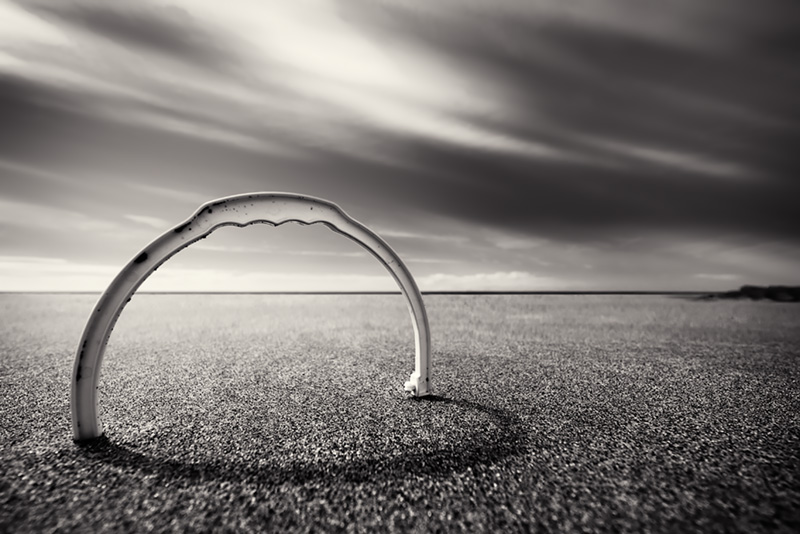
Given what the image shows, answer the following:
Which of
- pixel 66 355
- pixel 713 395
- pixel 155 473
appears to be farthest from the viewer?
pixel 66 355

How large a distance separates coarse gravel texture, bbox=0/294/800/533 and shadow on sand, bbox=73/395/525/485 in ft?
0.05

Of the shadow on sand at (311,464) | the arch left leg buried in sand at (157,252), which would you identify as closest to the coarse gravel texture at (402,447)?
the shadow on sand at (311,464)

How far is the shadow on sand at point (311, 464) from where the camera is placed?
274cm

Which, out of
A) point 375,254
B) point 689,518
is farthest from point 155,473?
point 689,518

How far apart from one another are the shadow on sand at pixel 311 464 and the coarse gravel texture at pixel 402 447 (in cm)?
2

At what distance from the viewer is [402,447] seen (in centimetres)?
321

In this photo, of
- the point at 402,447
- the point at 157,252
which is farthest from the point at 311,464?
the point at 157,252

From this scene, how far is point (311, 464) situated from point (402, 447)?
73 cm

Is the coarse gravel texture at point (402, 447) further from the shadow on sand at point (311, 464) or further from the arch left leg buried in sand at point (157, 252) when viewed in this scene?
the arch left leg buried in sand at point (157, 252)

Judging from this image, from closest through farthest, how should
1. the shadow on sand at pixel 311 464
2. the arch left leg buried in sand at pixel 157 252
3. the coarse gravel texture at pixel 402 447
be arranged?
the coarse gravel texture at pixel 402 447, the shadow on sand at pixel 311 464, the arch left leg buried in sand at pixel 157 252

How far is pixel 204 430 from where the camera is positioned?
355cm

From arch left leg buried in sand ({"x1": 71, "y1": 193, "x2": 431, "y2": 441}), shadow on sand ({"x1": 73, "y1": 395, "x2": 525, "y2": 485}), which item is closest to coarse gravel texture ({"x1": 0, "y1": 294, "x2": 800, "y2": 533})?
shadow on sand ({"x1": 73, "y1": 395, "x2": 525, "y2": 485})

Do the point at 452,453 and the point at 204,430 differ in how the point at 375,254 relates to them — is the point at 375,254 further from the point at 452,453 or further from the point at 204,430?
the point at 204,430

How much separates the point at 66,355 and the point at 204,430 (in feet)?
18.4
